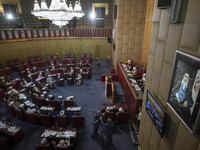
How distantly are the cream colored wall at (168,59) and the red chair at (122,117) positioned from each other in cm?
230

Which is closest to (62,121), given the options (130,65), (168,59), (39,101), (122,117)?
(39,101)

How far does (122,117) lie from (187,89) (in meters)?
5.14

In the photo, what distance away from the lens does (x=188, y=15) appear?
8.55 feet

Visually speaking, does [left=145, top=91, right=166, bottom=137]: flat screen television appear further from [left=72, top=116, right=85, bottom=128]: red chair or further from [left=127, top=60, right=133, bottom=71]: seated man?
[left=127, top=60, right=133, bottom=71]: seated man

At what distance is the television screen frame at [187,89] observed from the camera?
2305 millimetres

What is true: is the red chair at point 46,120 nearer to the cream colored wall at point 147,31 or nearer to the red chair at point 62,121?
the red chair at point 62,121

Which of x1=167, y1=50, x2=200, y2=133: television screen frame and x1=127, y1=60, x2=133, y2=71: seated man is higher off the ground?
x1=167, y1=50, x2=200, y2=133: television screen frame

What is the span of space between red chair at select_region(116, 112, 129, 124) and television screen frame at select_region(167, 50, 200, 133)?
4255 mm

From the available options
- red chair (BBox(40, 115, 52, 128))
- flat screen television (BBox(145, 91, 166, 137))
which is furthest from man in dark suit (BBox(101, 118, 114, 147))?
red chair (BBox(40, 115, 52, 128))

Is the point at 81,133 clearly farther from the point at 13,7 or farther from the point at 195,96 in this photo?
the point at 13,7

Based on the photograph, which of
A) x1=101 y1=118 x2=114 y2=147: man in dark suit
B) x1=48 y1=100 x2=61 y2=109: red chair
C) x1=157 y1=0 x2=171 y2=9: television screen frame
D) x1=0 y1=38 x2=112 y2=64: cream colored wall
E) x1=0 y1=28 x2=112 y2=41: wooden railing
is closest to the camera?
x1=157 y1=0 x2=171 y2=9: television screen frame

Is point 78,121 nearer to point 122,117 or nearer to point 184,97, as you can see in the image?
point 122,117

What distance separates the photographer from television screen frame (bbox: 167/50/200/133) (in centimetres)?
230

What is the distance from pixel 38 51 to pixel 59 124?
1228 cm
